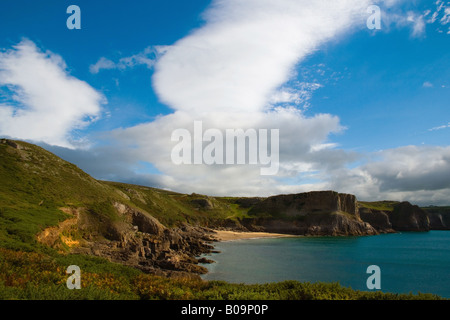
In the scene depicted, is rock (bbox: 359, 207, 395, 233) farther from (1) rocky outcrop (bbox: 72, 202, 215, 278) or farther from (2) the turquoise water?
(1) rocky outcrop (bbox: 72, 202, 215, 278)

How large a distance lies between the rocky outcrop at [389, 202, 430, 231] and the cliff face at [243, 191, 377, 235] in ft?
178

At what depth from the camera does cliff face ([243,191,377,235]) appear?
406 ft

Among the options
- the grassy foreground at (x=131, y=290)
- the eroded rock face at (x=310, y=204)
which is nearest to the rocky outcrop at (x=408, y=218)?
the eroded rock face at (x=310, y=204)

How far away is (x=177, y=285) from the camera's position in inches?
570

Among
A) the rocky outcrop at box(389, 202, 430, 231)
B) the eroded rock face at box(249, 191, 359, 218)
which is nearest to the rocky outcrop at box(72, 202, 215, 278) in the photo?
the eroded rock face at box(249, 191, 359, 218)

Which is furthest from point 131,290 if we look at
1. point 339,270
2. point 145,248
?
point 339,270

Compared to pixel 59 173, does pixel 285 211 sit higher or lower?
lower

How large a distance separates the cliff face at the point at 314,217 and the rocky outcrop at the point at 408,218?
54163 millimetres

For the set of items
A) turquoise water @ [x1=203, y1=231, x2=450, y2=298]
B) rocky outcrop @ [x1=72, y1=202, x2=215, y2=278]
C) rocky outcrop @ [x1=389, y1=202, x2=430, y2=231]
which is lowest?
rocky outcrop @ [x1=389, y1=202, x2=430, y2=231]
